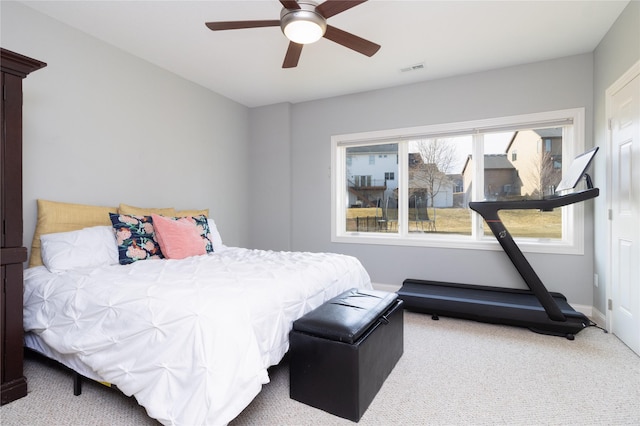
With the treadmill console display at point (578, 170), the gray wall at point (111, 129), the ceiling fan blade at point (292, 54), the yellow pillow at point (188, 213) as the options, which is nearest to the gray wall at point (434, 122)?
the treadmill console display at point (578, 170)

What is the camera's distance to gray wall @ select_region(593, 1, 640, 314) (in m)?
2.40

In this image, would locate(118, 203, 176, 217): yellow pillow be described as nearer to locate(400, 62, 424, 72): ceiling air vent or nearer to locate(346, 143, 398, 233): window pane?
locate(346, 143, 398, 233): window pane

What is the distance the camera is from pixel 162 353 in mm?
1445

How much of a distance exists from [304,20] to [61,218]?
2381 mm

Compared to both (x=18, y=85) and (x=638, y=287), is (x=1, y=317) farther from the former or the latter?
(x=638, y=287)

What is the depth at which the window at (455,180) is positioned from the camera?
133 inches

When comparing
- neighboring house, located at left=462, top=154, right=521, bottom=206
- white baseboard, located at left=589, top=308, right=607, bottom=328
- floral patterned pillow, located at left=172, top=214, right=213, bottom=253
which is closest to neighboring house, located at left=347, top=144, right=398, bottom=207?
neighboring house, located at left=462, top=154, right=521, bottom=206

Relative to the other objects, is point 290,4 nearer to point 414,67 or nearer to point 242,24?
point 242,24

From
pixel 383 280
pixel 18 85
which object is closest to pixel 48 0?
pixel 18 85

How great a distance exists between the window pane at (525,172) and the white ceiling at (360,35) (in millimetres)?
811

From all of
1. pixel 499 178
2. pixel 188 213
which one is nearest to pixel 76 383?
pixel 188 213

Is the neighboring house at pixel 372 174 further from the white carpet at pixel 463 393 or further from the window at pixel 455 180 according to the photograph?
the white carpet at pixel 463 393

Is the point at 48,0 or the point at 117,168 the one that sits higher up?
the point at 48,0

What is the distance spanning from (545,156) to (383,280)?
7.60 ft
